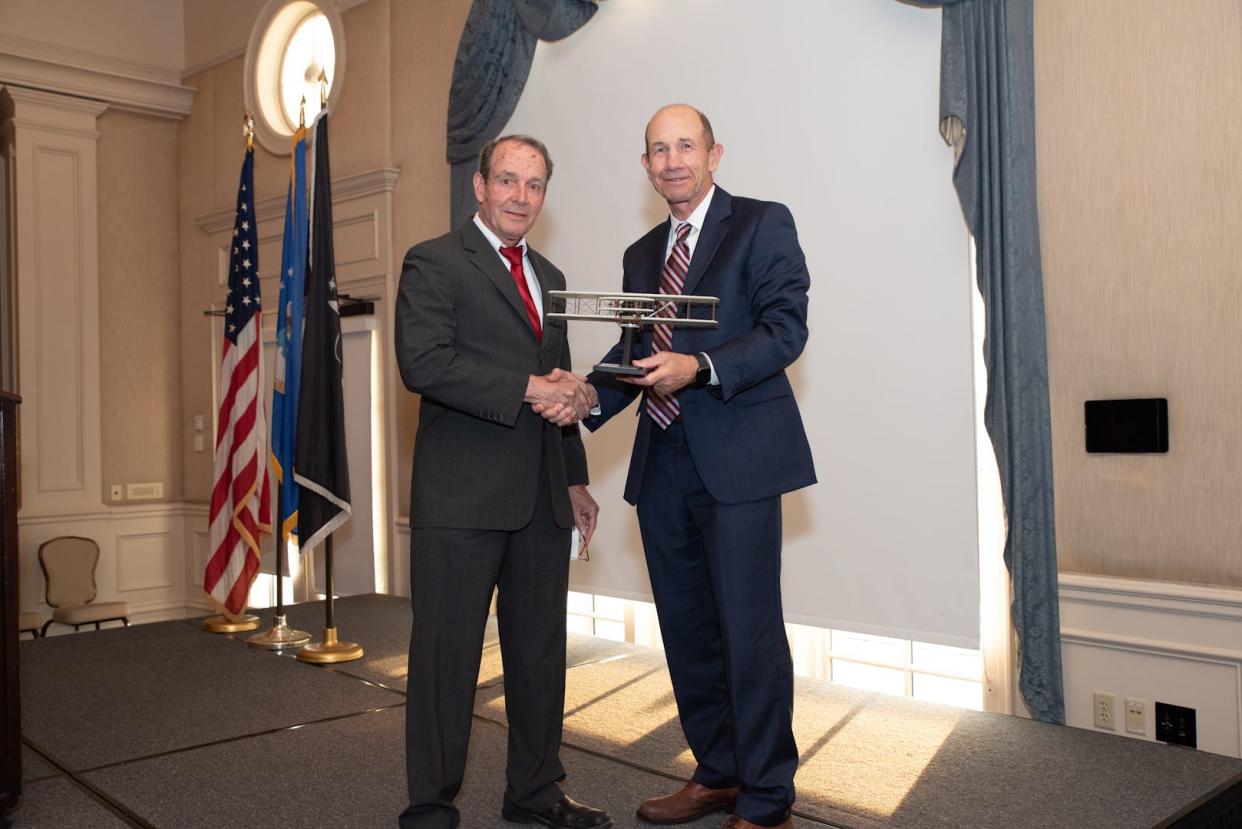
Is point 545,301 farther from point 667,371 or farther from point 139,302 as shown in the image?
point 139,302

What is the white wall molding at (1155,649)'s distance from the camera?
3.39 meters

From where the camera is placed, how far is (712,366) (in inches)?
93.9

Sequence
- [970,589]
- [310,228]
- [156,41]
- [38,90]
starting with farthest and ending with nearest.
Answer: [156,41], [38,90], [310,228], [970,589]

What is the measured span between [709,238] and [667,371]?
1.49 ft

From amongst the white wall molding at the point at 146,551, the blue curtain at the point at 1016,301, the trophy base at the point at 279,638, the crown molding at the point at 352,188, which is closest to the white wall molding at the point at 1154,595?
the blue curtain at the point at 1016,301

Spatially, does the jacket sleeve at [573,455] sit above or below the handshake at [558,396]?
below

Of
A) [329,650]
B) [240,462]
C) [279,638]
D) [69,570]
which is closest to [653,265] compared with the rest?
[329,650]

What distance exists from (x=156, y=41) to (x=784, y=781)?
797 cm

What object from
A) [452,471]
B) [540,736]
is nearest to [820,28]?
[452,471]

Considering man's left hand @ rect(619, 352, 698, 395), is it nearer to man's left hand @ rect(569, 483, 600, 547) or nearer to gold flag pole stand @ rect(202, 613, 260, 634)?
man's left hand @ rect(569, 483, 600, 547)

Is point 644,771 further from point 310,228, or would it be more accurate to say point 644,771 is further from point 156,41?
point 156,41

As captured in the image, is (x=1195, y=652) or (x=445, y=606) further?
(x=1195, y=652)

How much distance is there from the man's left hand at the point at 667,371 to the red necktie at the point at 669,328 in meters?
0.20

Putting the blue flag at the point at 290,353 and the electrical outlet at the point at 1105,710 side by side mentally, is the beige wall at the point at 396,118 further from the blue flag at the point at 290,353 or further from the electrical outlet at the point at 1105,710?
the electrical outlet at the point at 1105,710
